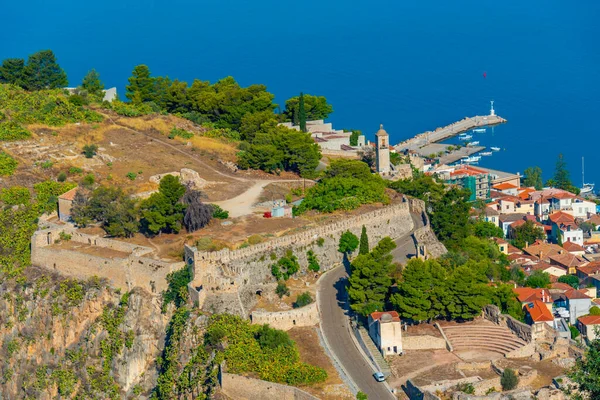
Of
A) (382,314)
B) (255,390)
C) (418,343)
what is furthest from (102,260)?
(418,343)

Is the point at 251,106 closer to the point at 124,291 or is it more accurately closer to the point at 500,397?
the point at 124,291

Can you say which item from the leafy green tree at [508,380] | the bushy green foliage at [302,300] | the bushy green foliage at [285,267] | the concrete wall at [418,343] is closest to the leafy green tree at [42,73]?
the bushy green foliage at [285,267]

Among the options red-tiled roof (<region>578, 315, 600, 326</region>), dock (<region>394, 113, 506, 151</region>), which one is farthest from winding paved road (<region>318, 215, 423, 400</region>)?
dock (<region>394, 113, 506, 151</region>)

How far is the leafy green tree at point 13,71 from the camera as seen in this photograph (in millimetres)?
82250

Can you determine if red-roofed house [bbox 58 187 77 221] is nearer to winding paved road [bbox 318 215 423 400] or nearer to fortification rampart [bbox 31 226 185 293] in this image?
fortification rampart [bbox 31 226 185 293]

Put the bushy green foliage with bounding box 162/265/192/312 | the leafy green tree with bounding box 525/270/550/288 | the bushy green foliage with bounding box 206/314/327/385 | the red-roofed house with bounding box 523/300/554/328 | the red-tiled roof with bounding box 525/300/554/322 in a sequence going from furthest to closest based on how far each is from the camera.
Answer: the leafy green tree with bounding box 525/270/550/288 → the red-tiled roof with bounding box 525/300/554/322 → the red-roofed house with bounding box 523/300/554/328 → the bushy green foliage with bounding box 162/265/192/312 → the bushy green foliage with bounding box 206/314/327/385

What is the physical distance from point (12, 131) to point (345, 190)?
68.5 ft

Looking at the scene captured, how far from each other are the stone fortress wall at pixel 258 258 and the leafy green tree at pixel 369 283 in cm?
411

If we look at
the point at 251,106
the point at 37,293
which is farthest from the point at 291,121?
the point at 37,293

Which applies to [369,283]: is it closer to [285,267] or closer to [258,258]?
[285,267]

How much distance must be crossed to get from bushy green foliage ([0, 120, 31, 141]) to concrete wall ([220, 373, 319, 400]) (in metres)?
29.1

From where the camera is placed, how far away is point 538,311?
5553 cm

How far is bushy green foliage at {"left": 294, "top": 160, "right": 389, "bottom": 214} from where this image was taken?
6244cm

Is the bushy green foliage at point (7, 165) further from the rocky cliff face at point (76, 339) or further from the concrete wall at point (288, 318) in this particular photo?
the concrete wall at point (288, 318)
